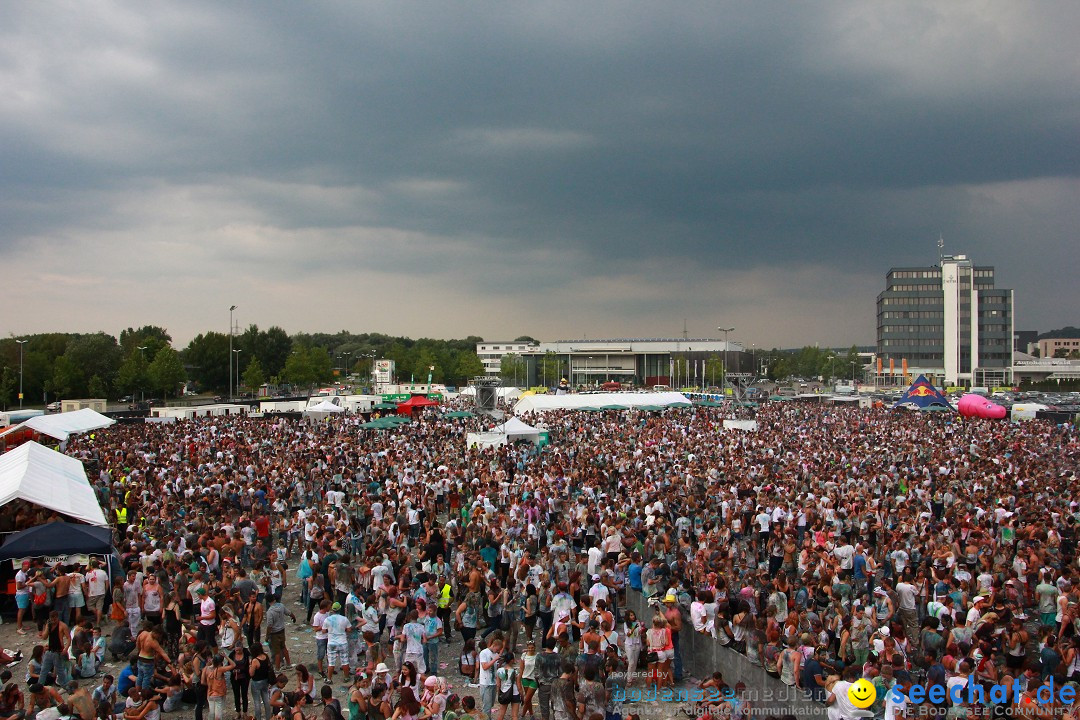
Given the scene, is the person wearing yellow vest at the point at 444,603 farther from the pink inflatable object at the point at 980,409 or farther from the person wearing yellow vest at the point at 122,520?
the pink inflatable object at the point at 980,409

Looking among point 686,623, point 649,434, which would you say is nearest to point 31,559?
point 686,623

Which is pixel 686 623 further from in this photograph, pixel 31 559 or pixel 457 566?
pixel 31 559

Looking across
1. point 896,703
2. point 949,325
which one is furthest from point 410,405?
point 949,325

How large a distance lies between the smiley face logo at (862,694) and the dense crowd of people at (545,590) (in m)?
0.08

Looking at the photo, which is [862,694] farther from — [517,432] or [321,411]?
[321,411]

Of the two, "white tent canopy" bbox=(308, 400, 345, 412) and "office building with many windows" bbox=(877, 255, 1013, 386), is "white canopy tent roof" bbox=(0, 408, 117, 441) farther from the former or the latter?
"office building with many windows" bbox=(877, 255, 1013, 386)

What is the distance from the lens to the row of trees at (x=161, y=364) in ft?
239

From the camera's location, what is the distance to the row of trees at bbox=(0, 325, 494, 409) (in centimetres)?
7281

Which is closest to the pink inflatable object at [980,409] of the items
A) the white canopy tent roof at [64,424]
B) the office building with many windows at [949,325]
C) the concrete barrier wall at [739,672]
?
the concrete barrier wall at [739,672]

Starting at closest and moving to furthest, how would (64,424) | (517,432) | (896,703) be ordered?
(896,703) → (517,432) → (64,424)

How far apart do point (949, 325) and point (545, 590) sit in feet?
392

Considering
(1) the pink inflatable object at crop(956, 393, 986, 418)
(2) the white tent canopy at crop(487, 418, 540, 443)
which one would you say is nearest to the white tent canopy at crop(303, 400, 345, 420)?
(2) the white tent canopy at crop(487, 418, 540, 443)

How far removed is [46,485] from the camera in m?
12.9

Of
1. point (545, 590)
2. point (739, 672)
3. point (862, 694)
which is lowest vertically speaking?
point (739, 672)
